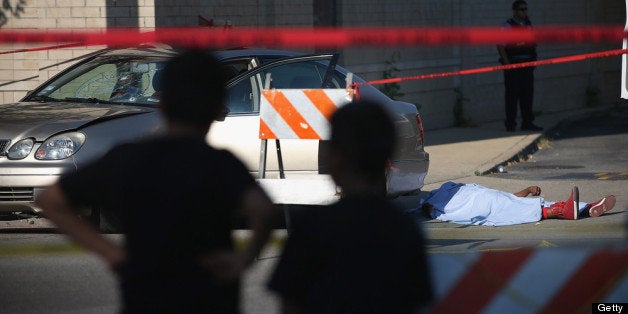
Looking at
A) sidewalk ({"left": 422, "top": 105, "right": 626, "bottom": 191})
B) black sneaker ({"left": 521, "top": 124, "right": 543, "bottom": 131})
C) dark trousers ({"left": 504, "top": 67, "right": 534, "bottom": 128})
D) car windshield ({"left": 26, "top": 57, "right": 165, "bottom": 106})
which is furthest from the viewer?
black sneaker ({"left": 521, "top": 124, "right": 543, "bottom": 131})

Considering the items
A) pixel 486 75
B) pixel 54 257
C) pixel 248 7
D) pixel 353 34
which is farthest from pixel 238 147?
pixel 486 75

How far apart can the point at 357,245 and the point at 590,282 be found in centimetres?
116

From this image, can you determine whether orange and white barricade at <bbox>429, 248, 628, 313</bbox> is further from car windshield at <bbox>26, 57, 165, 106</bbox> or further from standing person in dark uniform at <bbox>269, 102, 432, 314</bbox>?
car windshield at <bbox>26, 57, 165, 106</bbox>

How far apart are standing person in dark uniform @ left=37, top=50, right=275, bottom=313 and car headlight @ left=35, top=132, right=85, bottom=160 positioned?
16.9ft

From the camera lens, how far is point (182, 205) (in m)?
3.16

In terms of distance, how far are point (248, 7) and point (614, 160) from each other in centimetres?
506

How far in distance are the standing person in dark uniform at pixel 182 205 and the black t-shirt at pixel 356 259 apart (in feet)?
0.73

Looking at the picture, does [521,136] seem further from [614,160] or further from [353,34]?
[353,34]

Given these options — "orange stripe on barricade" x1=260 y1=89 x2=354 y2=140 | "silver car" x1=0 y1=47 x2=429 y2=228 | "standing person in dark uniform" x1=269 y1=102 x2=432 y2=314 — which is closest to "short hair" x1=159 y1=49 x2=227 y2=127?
"standing person in dark uniform" x1=269 y1=102 x2=432 y2=314

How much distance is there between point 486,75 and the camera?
20406 mm

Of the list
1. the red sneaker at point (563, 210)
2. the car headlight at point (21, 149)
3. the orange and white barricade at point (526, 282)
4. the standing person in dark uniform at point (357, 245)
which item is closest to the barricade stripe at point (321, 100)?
the car headlight at point (21, 149)

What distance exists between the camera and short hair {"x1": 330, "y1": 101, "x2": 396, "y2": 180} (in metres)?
3.05

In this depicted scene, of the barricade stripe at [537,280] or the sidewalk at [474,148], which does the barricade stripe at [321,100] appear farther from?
the barricade stripe at [537,280]

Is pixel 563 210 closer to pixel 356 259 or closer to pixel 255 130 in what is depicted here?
pixel 255 130
